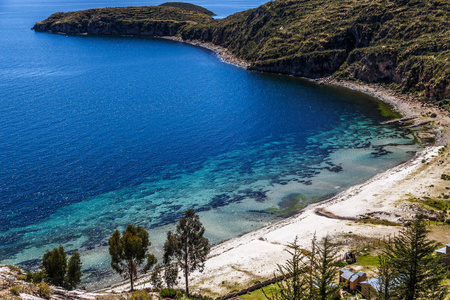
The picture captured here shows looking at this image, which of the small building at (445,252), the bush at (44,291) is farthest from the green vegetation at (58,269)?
the small building at (445,252)

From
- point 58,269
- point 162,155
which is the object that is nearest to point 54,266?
point 58,269

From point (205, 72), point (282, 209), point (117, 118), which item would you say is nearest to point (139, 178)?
point (282, 209)

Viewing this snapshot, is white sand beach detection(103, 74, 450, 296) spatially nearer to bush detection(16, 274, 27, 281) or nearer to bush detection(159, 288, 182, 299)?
bush detection(159, 288, 182, 299)

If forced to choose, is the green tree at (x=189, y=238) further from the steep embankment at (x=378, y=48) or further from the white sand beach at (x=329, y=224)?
the steep embankment at (x=378, y=48)

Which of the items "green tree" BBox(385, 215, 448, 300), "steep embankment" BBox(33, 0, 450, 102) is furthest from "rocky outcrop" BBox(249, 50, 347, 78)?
"green tree" BBox(385, 215, 448, 300)

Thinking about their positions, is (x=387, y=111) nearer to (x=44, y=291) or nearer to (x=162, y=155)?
(x=162, y=155)

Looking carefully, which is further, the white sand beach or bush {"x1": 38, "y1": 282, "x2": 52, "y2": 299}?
the white sand beach
